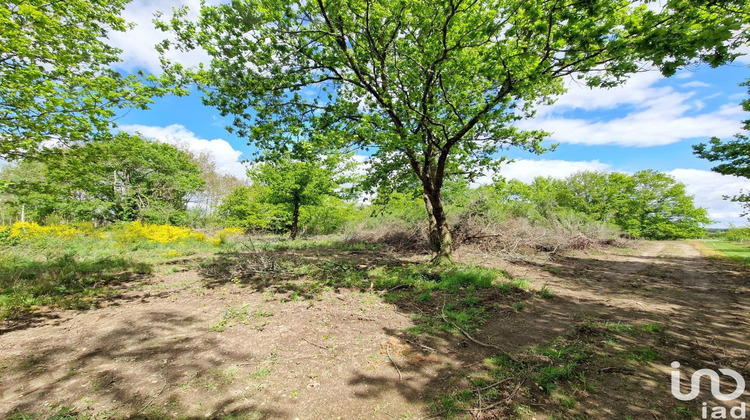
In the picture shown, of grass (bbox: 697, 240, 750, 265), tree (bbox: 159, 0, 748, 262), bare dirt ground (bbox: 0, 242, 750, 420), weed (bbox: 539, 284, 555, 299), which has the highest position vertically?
tree (bbox: 159, 0, 748, 262)

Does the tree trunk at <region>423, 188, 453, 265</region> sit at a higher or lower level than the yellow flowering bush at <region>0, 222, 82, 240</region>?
higher

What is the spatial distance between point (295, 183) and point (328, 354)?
1288 cm

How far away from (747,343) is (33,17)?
1303cm

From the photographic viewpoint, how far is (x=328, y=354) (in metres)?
3.47

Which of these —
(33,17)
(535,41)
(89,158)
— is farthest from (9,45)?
(535,41)

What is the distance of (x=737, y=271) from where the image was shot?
8961 mm

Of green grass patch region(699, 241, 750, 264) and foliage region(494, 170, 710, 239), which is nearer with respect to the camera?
green grass patch region(699, 241, 750, 264)

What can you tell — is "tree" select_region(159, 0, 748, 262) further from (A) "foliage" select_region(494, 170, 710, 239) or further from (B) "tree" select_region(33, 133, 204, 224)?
(A) "foliage" select_region(494, 170, 710, 239)

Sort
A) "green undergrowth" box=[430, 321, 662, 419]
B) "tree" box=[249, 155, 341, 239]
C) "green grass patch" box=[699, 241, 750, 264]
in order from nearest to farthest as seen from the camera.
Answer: "green undergrowth" box=[430, 321, 662, 419], "green grass patch" box=[699, 241, 750, 264], "tree" box=[249, 155, 341, 239]

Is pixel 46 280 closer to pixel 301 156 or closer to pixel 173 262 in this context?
pixel 173 262

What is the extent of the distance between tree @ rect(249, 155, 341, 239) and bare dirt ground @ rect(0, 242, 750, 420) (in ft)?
31.7

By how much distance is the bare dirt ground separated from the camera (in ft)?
8.21

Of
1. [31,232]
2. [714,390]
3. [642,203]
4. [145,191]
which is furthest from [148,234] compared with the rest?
[642,203]

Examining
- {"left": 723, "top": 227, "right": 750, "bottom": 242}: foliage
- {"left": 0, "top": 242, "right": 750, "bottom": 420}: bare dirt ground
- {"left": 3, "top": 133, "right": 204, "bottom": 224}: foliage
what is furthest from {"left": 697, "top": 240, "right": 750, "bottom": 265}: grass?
{"left": 3, "top": 133, "right": 204, "bottom": 224}: foliage
